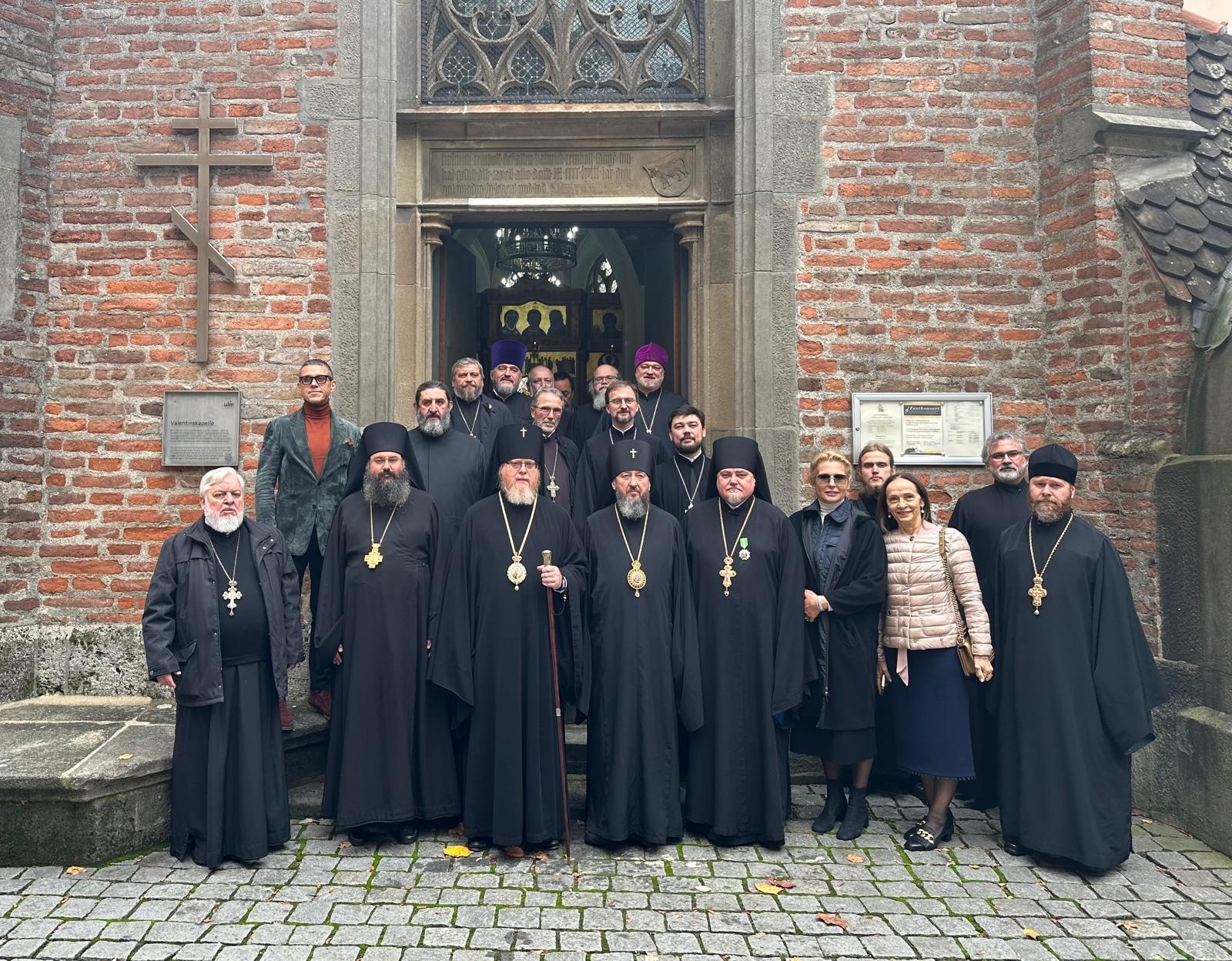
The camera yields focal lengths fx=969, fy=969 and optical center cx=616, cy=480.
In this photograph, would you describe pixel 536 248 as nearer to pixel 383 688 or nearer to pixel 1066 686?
pixel 383 688

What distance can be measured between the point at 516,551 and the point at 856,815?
2.07 meters

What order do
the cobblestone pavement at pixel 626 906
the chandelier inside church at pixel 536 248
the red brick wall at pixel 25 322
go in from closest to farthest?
the cobblestone pavement at pixel 626 906 → the red brick wall at pixel 25 322 → the chandelier inside church at pixel 536 248

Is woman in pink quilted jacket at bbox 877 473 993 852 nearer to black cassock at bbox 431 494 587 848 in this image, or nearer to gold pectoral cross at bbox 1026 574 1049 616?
gold pectoral cross at bbox 1026 574 1049 616

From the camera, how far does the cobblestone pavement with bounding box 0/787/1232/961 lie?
351cm

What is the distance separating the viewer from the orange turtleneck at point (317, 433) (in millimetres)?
5238

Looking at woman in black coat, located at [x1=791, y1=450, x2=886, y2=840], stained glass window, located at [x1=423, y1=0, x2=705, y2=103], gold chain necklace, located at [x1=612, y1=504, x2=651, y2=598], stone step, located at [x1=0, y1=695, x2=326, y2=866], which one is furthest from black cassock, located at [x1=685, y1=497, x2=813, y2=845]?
stained glass window, located at [x1=423, y1=0, x2=705, y2=103]

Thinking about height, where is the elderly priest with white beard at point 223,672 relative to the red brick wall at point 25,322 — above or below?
below

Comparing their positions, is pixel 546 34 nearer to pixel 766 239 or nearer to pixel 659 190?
pixel 659 190

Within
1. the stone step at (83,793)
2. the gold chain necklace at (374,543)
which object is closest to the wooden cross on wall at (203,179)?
the gold chain necklace at (374,543)

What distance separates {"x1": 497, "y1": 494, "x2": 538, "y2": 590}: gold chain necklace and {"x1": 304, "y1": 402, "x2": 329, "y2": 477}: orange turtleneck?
1148mm

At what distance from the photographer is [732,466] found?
4.80 metres

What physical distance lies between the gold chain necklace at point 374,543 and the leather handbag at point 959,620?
8.72 feet

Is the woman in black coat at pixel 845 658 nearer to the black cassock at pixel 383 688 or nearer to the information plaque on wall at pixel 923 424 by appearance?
the information plaque on wall at pixel 923 424

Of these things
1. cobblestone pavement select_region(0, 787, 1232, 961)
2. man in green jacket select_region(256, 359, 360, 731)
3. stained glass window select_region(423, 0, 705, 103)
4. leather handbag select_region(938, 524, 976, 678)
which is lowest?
cobblestone pavement select_region(0, 787, 1232, 961)
